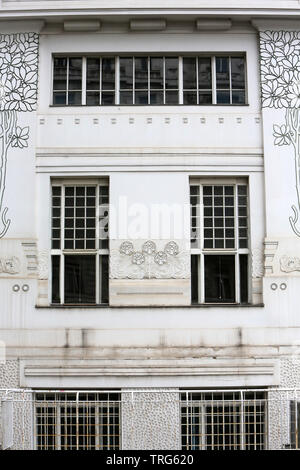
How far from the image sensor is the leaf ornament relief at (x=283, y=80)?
55.5 ft

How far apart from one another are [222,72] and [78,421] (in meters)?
7.97

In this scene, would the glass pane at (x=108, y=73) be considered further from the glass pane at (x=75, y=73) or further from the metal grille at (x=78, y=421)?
the metal grille at (x=78, y=421)

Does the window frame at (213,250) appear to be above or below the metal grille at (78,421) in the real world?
above

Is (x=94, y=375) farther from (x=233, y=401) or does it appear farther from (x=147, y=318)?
(x=233, y=401)

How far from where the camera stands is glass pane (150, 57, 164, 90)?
57.0ft

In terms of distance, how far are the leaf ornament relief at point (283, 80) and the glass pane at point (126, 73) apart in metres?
2.83

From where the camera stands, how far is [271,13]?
1684 centimetres

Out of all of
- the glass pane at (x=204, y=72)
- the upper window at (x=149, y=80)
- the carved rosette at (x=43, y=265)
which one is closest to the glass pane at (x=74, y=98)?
the upper window at (x=149, y=80)

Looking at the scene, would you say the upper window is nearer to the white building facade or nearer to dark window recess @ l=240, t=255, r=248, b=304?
the white building facade

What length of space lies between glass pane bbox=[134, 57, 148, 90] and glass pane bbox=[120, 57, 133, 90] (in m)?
0.13

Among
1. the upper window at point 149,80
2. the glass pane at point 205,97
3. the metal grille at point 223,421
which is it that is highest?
the upper window at point 149,80

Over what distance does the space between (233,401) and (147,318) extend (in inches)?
98.8

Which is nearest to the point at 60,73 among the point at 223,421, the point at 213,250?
the point at 213,250

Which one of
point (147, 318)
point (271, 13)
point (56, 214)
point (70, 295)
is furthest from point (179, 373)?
point (271, 13)
